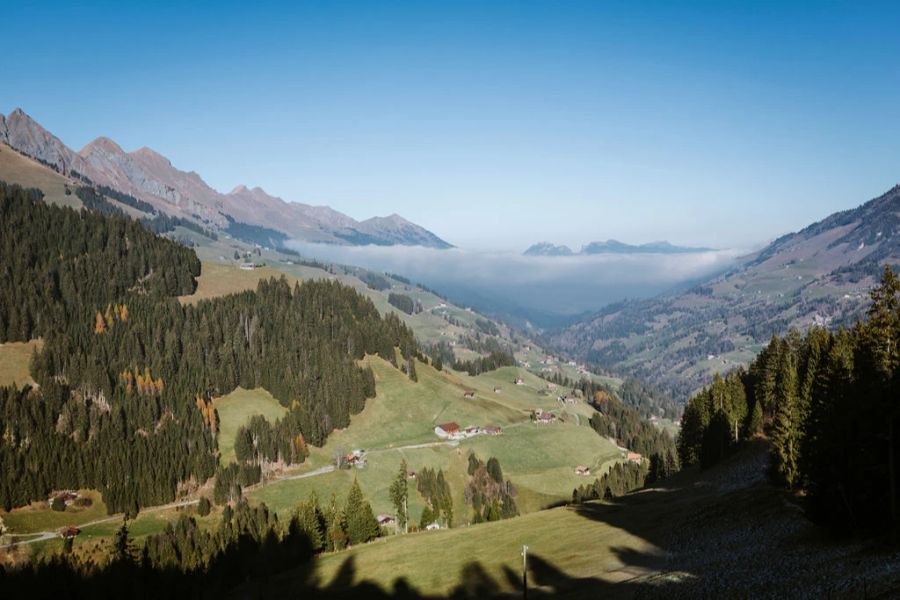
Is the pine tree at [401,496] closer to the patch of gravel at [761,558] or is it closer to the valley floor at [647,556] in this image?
the valley floor at [647,556]

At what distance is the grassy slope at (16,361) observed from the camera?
179000 millimetres

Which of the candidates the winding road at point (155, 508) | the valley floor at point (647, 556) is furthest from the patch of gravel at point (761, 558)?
the winding road at point (155, 508)

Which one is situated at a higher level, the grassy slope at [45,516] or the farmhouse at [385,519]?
the grassy slope at [45,516]

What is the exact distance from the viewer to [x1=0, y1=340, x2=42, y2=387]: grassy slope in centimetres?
17900

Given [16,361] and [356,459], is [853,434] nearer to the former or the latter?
[356,459]

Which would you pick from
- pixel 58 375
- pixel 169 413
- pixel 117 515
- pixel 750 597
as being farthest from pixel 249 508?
pixel 750 597

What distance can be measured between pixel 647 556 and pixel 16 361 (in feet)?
653

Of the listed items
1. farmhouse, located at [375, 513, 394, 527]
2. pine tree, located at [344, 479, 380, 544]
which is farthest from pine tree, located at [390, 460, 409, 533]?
pine tree, located at [344, 479, 380, 544]

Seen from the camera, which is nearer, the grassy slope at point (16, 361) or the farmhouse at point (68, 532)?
the farmhouse at point (68, 532)

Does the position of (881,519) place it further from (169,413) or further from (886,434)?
(169,413)

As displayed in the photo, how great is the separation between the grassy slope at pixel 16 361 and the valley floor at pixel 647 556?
410 ft

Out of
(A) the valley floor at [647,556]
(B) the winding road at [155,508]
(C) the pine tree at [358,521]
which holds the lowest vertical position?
(B) the winding road at [155,508]

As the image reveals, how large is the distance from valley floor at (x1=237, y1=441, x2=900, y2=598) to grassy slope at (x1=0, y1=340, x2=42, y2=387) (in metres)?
125

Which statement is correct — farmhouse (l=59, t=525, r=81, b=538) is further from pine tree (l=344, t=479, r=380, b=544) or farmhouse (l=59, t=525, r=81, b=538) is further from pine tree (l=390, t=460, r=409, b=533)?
pine tree (l=390, t=460, r=409, b=533)
